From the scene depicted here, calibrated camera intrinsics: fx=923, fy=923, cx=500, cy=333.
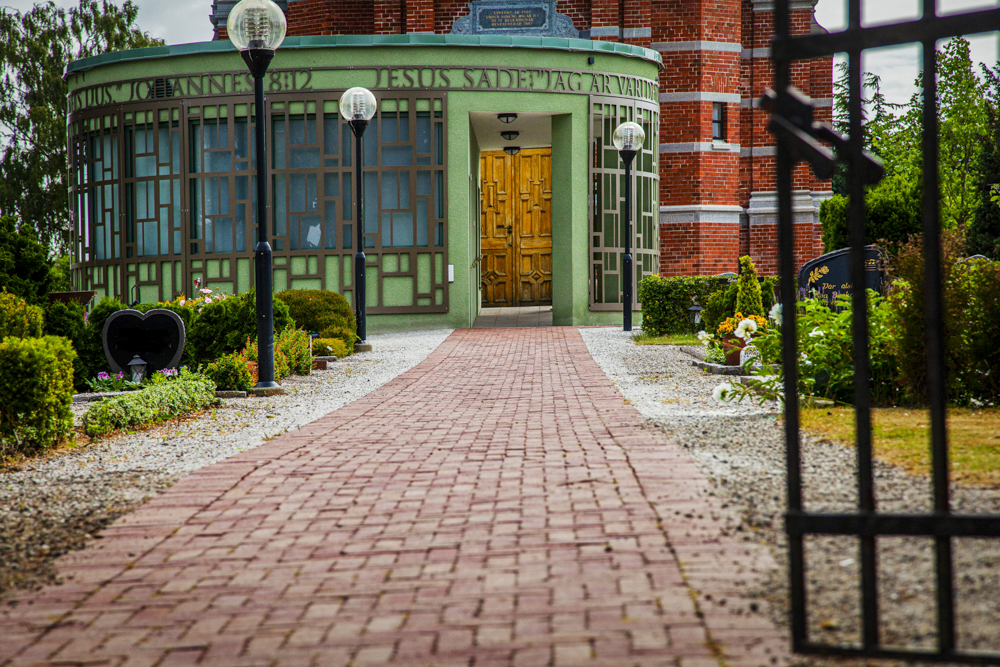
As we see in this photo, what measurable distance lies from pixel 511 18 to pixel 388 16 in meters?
3.82

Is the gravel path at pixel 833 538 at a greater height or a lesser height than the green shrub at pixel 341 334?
lesser

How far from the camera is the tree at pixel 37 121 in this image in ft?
114

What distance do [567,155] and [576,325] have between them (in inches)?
133

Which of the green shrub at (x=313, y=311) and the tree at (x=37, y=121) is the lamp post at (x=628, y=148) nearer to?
the green shrub at (x=313, y=311)

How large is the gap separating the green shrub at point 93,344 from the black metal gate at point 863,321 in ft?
28.0

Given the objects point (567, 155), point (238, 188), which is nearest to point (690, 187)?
point (567, 155)

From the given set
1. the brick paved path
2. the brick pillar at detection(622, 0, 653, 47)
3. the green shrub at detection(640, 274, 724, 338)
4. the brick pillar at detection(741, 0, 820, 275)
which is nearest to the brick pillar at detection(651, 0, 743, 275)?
the brick pillar at detection(622, 0, 653, 47)

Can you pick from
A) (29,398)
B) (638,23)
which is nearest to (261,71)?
(29,398)

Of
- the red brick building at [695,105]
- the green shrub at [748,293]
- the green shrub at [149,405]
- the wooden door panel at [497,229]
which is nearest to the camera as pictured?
the green shrub at [149,405]

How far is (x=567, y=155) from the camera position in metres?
18.3

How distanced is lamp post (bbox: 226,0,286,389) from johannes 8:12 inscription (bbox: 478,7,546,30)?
1386 centimetres

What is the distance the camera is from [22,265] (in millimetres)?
9609

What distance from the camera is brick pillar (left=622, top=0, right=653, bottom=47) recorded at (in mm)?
23484

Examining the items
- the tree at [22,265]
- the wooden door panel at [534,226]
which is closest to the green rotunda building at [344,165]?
the wooden door panel at [534,226]
